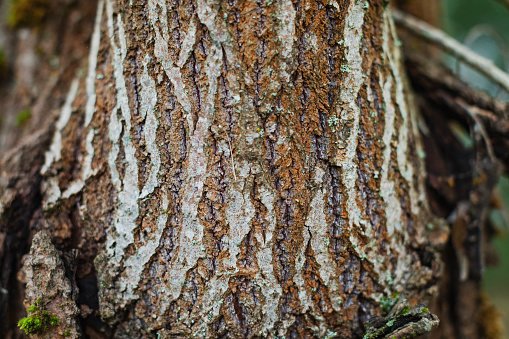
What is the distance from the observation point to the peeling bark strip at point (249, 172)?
929mm

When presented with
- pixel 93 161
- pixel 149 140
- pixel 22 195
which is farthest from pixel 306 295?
pixel 22 195

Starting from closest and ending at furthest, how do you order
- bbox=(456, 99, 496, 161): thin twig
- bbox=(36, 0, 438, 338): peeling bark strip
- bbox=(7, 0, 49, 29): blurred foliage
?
bbox=(36, 0, 438, 338): peeling bark strip
bbox=(456, 99, 496, 161): thin twig
bbox=(7, 0, 49, 29): blurred foliage

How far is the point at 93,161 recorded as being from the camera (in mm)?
1118

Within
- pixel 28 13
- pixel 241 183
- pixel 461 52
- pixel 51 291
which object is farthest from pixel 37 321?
pixel 461 52

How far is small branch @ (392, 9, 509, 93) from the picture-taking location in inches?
59.3

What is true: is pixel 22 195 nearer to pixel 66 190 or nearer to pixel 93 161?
pixel 66 190

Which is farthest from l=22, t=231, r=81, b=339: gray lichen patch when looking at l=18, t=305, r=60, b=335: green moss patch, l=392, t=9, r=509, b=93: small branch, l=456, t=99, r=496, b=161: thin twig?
l=392, t=9, r=509, b=93: small branch

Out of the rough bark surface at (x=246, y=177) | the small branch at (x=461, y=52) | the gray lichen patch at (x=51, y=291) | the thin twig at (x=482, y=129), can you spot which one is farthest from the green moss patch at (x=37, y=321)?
the small branch at (x=461, y=52)

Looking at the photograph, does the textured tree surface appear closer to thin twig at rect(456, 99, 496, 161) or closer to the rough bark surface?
the rough bark surface

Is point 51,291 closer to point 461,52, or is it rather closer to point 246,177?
point 246,177

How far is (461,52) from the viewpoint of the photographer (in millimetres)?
1605

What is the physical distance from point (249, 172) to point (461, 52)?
130 cm

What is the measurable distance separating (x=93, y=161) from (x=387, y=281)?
1004 millimetres

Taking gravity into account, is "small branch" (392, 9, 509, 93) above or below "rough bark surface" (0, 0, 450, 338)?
above
